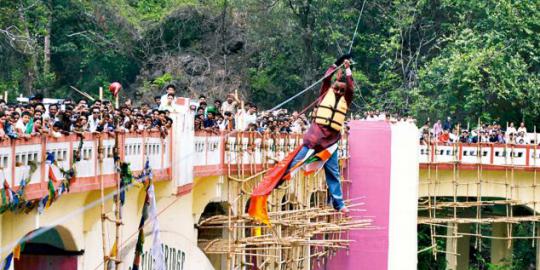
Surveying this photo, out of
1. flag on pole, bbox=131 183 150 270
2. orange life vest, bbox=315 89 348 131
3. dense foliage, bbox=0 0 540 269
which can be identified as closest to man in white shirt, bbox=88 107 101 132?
flag on pole, bbox=131 183 150 270

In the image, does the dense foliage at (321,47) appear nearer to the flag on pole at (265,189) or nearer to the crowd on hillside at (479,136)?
the crowd on hillside at (479,136)

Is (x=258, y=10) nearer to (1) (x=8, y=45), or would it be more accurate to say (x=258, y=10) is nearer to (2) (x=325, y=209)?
(1) (x=8, y=45)

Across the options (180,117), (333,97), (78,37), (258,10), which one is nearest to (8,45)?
(78,37)

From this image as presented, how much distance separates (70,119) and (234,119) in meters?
8.91

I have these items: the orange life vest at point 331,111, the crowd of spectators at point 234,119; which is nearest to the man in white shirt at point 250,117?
the crowd of spectators at point 234,119

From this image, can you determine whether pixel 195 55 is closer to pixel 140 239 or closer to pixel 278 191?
pixel 278 191

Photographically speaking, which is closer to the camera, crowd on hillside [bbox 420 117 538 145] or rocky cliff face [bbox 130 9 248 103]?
crowd on hillside [bbox 420 117 538 145]

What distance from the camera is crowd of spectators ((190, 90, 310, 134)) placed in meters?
30.2

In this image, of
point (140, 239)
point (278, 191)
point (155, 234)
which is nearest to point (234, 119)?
point (278, 191)

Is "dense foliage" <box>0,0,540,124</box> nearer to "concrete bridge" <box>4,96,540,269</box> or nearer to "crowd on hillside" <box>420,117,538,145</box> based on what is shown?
"crowd on hillside" <box>420,117,538,145</box>

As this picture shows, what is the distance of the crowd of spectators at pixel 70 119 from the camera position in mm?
21250

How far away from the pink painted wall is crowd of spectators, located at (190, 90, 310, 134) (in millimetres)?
3096

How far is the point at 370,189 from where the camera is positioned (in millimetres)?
39844

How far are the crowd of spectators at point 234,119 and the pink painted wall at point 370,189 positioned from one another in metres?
3.10
